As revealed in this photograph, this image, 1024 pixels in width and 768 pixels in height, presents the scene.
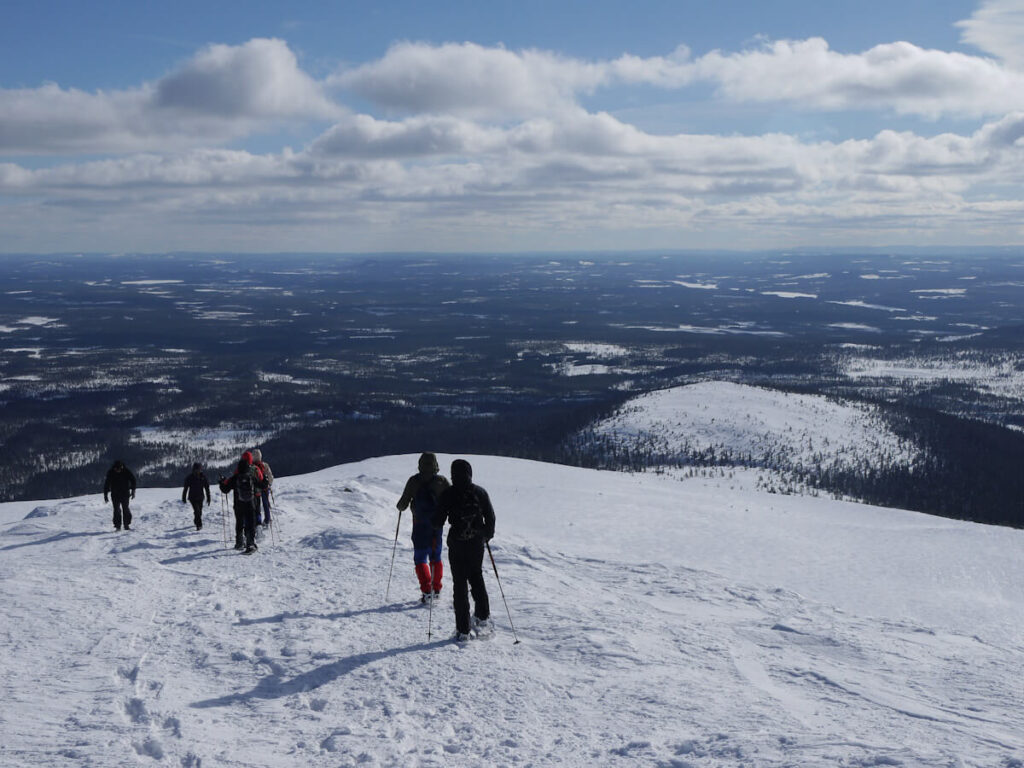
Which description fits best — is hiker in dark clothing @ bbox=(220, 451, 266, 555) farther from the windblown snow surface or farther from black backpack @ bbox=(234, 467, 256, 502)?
the windblown snow surface

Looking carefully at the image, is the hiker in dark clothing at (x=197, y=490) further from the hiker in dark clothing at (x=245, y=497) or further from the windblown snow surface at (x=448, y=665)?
the hiker in dark clothing at (x=245, y=497)

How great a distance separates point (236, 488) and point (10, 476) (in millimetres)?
124612

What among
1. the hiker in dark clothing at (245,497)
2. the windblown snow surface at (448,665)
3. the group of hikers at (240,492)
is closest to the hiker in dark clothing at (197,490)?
the group of hikers at (240,492)

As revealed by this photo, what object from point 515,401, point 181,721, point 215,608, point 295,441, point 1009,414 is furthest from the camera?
point 515,401

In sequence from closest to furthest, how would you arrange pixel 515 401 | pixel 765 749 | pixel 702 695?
pixel 765 749 → pixel 702 695 → pixel 515 401

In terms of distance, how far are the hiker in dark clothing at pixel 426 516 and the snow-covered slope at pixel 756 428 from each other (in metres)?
106

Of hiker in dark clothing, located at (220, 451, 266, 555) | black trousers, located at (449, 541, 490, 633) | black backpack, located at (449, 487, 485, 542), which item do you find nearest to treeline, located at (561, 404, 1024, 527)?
hiker in dark clothing, located at (220, 451, 266, 555)

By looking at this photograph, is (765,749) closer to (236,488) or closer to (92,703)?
(92,703)

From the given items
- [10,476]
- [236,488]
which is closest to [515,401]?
[10,476]

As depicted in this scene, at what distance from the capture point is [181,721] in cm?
785

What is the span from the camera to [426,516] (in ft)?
38.2

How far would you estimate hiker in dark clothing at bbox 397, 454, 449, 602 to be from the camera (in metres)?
11.3

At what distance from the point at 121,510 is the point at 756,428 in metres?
122

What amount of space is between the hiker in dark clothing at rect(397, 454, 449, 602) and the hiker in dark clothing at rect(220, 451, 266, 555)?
623 centimetres
